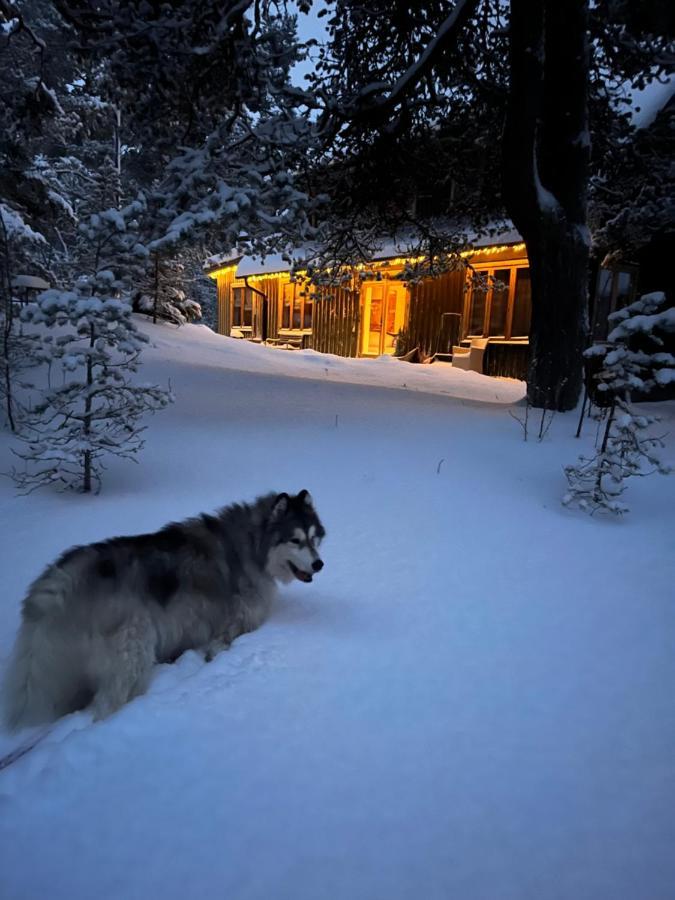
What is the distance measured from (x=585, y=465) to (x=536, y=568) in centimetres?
253

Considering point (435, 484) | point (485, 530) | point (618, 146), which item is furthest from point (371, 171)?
point (485, 530)

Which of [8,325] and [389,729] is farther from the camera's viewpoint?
[8,325]

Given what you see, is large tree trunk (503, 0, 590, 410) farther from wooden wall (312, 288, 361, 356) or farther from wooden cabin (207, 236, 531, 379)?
wooden wall (312, 288, 361, 356)

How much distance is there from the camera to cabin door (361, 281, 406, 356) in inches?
907

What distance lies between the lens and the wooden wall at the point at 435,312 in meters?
19.6

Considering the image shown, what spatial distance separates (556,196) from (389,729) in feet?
30.4

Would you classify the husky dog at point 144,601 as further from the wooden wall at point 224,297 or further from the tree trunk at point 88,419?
the wooden wall at point 224,297

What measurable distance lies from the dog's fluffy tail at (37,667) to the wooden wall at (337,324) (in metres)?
21.7

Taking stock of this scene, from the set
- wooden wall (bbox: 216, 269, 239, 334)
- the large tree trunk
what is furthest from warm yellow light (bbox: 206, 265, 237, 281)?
the large tree trunk

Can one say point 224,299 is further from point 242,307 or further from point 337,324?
point 337,324

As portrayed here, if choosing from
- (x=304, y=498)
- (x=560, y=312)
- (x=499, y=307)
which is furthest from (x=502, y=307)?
(x=304, y=498)

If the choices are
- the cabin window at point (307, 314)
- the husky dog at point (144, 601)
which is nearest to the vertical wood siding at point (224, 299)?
the cabin window at point (307, 314)

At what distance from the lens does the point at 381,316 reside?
23828 millimetres

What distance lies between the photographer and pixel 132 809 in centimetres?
198
